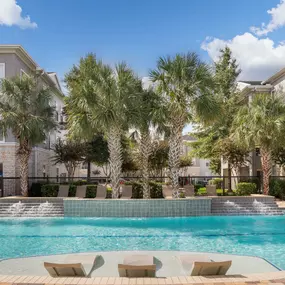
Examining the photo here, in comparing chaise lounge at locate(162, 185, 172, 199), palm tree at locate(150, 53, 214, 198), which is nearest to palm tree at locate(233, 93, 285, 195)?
palm tree at locate(150, 53, 214, 198)

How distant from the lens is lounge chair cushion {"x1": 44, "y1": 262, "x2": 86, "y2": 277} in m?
6.18

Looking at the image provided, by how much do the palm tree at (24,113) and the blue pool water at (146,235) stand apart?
5.53m

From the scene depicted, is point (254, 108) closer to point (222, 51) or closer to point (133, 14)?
point (133, 14)

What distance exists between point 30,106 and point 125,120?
5982mm

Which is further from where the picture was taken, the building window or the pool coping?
the building window

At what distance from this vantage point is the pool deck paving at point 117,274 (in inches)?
238

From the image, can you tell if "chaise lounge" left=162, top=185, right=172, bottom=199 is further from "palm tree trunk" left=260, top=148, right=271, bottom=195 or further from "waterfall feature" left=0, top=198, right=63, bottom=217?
"waterfall feature" left=0, top=198, right=63, bottom=217

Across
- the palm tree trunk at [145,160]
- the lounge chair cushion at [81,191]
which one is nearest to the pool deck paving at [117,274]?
the palm tree trunk at [145,160]

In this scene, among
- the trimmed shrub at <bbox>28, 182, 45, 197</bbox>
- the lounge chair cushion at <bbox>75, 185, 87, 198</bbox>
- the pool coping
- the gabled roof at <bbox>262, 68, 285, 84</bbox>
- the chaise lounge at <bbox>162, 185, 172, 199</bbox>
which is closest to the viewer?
the pool coping

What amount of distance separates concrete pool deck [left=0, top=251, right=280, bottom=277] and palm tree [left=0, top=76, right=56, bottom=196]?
12964mm

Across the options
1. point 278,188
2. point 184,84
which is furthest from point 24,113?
point 278,188

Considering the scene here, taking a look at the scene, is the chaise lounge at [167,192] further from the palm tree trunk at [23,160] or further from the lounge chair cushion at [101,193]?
the palm tree trunk at [23,160]

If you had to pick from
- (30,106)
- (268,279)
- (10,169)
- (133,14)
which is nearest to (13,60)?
Answer: (30,106)

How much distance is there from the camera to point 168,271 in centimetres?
741
